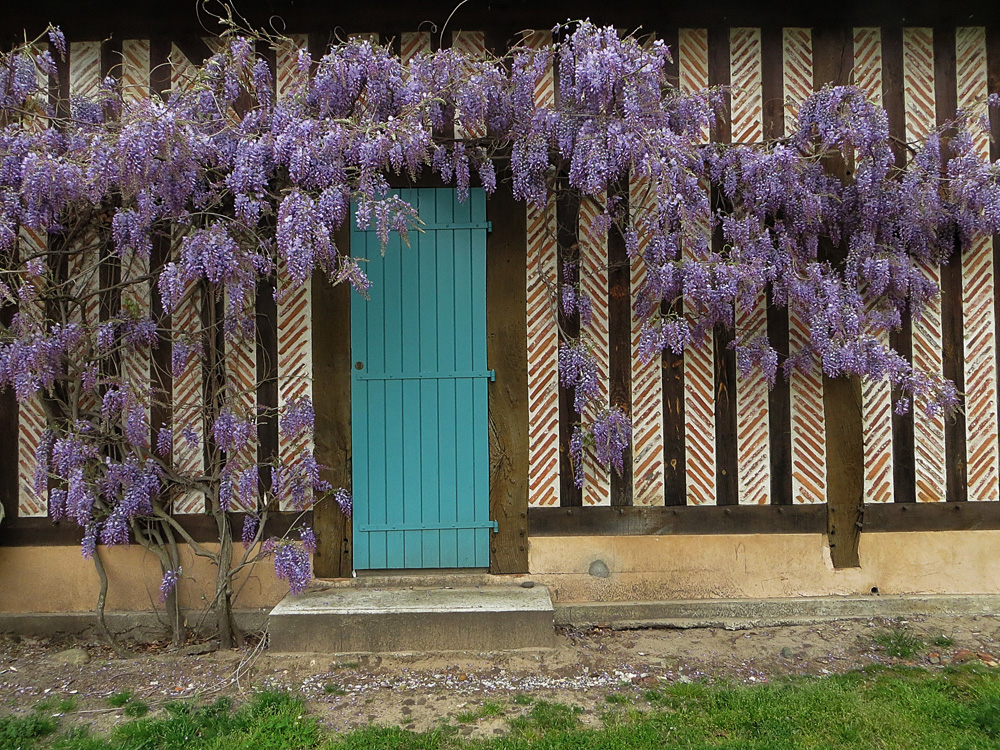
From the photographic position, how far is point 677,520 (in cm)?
393

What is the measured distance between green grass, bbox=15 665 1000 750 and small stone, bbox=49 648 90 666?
2.11ft

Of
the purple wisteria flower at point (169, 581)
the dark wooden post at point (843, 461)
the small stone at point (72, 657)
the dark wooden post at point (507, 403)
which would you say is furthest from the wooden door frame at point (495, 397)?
the dark wooden post at point (843, 461)

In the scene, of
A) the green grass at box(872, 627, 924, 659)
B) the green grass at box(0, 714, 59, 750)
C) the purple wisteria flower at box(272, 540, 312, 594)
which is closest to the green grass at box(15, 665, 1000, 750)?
the green grass at box(0, 714, 59, 750)

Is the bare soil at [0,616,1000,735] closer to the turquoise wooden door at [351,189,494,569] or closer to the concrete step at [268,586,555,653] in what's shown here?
the concrete step at [268,586,555,653]

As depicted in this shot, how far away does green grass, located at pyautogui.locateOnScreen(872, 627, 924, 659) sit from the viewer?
3418mm

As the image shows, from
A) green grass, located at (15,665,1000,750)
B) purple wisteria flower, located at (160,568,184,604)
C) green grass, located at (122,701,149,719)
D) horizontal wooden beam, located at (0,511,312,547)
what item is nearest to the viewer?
green grass, located at (15,665,1000,750)

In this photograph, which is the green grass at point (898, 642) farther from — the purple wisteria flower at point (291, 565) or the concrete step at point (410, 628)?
the purple wisteria flower at point (291, 565)

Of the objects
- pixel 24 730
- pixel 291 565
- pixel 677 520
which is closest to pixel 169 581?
pixel 291 565

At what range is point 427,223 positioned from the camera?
154 inches

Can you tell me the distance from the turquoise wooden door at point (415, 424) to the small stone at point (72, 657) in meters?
1.53

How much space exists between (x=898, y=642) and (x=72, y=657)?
458 centimetres

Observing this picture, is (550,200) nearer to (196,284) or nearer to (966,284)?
(196,284)

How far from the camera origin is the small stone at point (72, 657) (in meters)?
3.47

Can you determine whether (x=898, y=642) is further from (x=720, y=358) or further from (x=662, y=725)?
(x=720, y=358)
